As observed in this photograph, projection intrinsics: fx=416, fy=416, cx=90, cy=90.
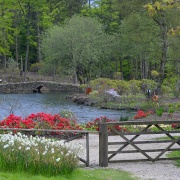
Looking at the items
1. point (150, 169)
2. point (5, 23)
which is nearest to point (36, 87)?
point (5, 23)

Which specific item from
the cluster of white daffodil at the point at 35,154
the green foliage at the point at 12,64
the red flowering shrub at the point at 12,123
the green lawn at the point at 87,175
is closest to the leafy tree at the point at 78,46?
the green foliage at the point at 12,64

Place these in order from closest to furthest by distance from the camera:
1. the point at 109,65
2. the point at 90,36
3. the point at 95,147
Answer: the point at 95,147 < the point at 90,36 < the point at 109,65

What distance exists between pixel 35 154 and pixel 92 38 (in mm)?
42221

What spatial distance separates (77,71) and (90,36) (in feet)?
15.0

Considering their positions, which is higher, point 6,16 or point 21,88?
point 6,16

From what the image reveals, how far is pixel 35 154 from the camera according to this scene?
8375 mm

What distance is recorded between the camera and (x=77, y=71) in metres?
51.0

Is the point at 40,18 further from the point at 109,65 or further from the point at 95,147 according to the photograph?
the point at 95,147

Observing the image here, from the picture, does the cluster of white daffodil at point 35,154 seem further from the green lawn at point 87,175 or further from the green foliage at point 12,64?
the green foliage at point 12,64

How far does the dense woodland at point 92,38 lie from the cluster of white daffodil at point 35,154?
23735 millimetres

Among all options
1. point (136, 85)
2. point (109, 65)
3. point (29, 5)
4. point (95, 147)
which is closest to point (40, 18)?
point (29, 5)

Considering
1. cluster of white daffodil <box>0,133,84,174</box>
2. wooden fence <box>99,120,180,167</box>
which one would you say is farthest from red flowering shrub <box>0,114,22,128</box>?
cluster of white daffodil <box>0,133,84,174</box>

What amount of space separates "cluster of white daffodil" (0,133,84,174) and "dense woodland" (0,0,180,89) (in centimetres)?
2373

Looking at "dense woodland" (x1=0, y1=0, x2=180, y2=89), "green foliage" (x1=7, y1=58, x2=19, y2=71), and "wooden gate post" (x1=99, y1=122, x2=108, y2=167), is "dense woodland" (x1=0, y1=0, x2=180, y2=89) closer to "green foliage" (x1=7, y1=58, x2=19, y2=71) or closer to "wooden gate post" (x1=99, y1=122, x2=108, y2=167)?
"green foliage" (x1=7, y1=58, x2=19, y2=71)
